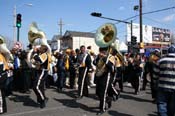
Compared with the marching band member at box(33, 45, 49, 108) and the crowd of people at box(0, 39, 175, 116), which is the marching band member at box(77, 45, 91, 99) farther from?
the marching band member at box(33, 45, 49, 108)

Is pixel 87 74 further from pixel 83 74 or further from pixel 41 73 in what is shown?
pixel 41 73

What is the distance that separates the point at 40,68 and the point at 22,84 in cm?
375

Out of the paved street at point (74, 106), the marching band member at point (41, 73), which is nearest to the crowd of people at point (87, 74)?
the marching band member at point (41, 73)

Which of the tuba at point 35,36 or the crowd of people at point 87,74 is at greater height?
the tuba at point 35,36

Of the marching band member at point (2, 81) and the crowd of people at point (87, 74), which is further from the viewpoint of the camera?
the marching band member at point (2, 81)

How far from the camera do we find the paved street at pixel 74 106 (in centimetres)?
901

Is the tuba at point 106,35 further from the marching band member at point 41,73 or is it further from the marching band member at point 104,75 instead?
the marching band member at point 41,73

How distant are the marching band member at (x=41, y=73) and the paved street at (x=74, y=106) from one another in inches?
12.3

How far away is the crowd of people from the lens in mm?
7160

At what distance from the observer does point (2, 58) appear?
9016mm

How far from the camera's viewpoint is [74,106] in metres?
9.95

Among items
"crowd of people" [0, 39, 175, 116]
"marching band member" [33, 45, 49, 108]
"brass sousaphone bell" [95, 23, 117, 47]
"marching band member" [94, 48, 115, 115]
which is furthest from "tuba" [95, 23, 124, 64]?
"marching band member" [33, 45, 49, 108]

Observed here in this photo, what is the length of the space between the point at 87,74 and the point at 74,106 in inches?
64.0

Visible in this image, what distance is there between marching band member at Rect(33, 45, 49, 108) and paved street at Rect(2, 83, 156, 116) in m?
0.31
